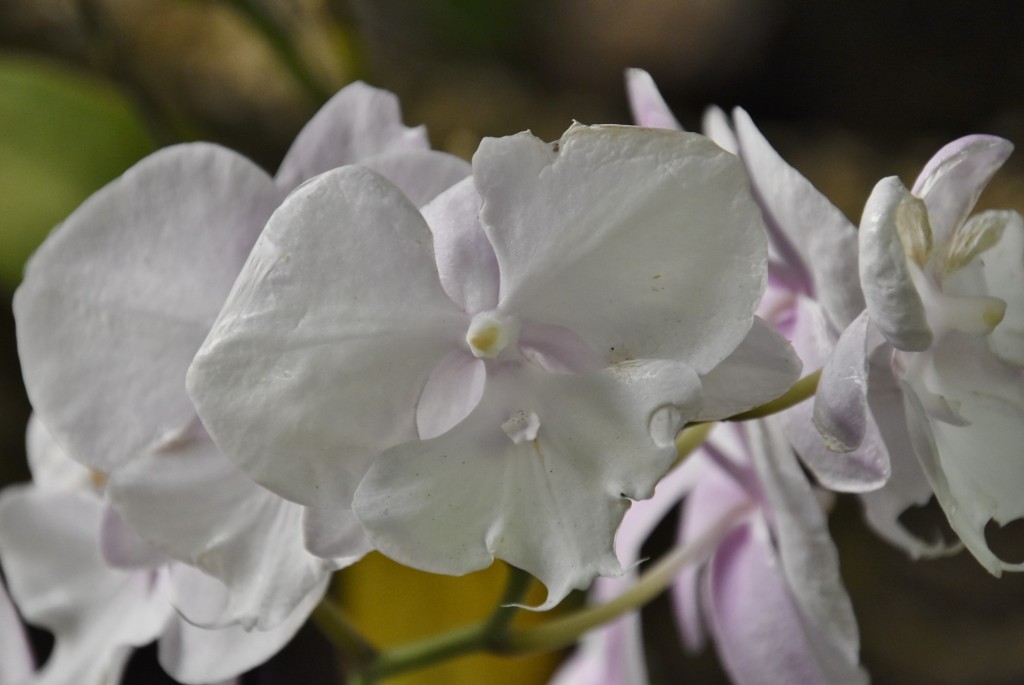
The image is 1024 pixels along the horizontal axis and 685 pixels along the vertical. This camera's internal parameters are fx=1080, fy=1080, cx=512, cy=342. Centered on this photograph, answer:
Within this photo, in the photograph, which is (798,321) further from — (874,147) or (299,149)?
(874,147)

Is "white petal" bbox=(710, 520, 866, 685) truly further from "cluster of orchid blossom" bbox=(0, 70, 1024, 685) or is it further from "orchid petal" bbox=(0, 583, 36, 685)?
→ "orchid petal" bbox=(0, 583, 36, 685)

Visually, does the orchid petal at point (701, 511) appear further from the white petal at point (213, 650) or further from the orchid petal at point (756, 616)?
the white petal at point (213, 650)

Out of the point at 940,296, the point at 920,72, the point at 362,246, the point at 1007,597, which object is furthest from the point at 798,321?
the point at 920,72

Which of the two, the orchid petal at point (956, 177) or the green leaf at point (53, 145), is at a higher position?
the orchid petal at point (956, 177)

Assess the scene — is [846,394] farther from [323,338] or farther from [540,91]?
[540,91]

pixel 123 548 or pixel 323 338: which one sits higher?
pixel 323 338

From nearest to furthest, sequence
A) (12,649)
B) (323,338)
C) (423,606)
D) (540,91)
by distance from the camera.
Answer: (323,338) < (12,649) < (423,606) < (540,91)

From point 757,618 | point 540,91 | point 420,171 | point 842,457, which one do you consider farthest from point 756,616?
point 540,91

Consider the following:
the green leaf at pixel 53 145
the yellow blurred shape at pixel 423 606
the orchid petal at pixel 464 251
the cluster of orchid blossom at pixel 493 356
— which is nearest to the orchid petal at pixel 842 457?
the cluster of orchid blossom at pixel 493 356
